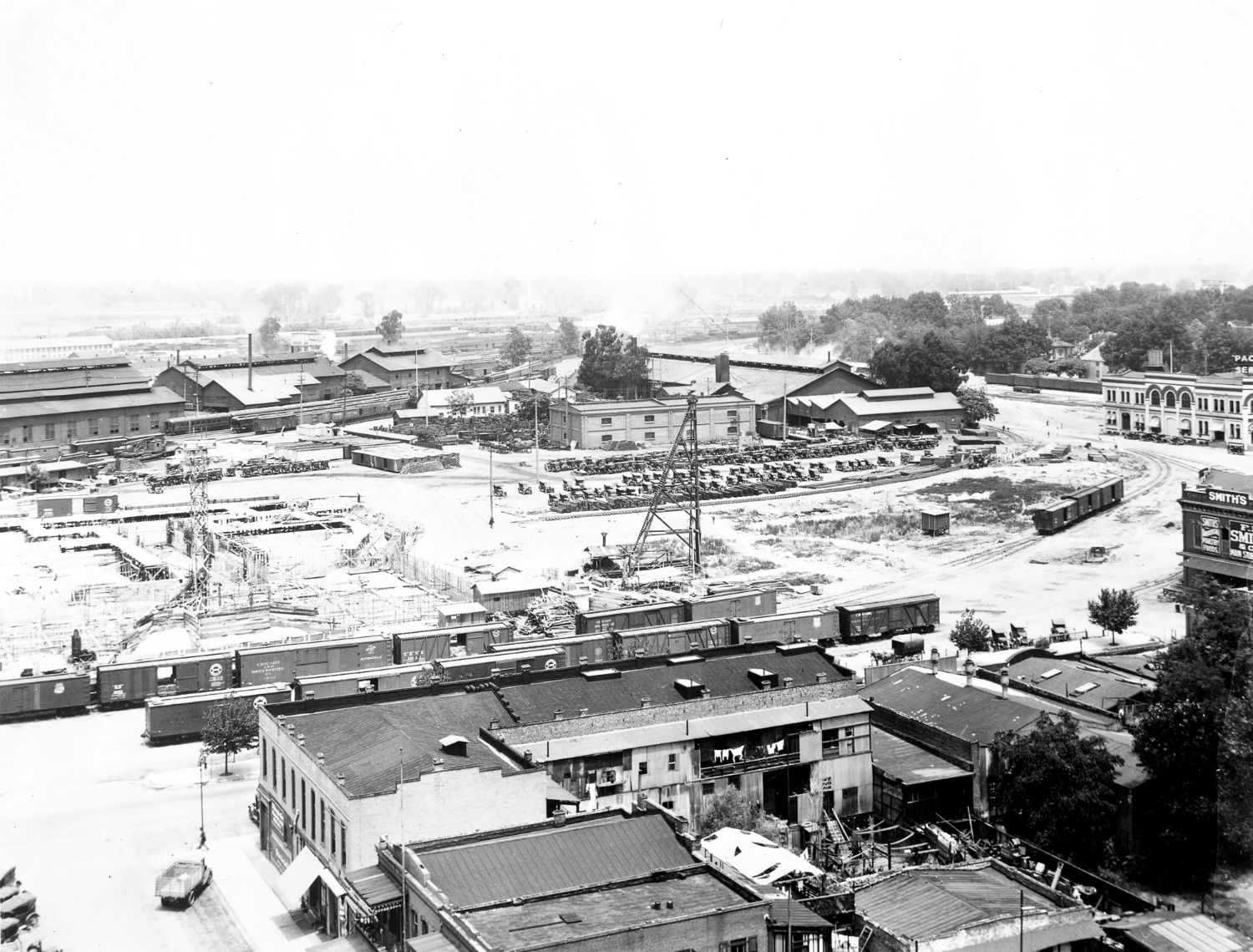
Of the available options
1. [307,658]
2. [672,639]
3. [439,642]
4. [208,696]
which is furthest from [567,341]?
[208,696]

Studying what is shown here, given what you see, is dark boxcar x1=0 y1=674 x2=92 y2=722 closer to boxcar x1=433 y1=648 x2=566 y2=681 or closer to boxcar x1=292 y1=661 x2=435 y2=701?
boxcar x1=292 y1=661 x2=435 y2=701

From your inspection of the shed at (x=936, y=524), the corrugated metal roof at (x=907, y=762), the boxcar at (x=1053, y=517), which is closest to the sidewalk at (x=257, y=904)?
the corrugated metal roof at (x=907, y=762)

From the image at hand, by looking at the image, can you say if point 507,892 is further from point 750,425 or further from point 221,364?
point 221,364

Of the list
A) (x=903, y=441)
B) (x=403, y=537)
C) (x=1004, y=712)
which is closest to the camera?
(x=1004, y=712)

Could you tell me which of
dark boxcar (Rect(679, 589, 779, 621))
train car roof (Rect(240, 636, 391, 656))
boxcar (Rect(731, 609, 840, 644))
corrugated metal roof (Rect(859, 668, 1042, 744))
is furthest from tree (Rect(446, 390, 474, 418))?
corrugated metal roof (Rect(859, 668, 1042, 744))

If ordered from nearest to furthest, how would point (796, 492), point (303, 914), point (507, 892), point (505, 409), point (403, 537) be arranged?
point (507, 892)
point (303, 914)
point (403, 537)
point (796, 492)
point (505, 409)

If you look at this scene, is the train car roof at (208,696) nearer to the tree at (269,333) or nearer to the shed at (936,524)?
the shed at (936,524)

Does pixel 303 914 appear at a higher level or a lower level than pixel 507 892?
lower

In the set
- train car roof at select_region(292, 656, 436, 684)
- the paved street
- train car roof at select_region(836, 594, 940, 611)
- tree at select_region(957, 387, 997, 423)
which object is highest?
tree at select_region(957, 387, 997, 423)

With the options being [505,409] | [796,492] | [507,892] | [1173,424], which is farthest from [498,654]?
[505,409]
